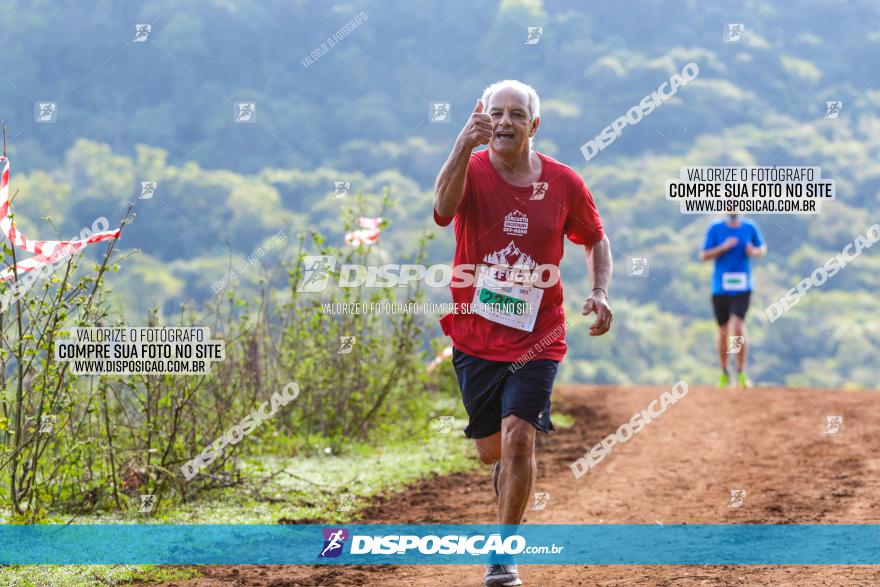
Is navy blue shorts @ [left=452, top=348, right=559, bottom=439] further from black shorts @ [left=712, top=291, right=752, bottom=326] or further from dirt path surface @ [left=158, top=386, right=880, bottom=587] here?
black shorts @ [left=712, top=291, right=752, bottom=326]

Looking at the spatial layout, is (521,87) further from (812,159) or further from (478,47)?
(478,47)

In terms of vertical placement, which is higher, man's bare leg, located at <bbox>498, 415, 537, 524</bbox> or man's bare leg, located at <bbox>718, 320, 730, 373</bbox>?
man's bare leg, located at <bbox>718, 320, 730, 373</bbox>

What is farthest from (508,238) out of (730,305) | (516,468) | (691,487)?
(730,305)

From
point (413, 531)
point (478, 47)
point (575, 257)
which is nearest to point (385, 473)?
point (413, 531)

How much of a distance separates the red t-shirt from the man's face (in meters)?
0.16

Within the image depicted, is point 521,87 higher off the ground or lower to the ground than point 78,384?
higher

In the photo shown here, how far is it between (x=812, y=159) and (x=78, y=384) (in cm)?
7555

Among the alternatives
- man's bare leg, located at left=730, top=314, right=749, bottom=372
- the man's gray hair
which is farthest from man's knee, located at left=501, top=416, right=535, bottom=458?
man's bare leg, located at left=730, top=314, right=749, bottom=372

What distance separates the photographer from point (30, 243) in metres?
6.85

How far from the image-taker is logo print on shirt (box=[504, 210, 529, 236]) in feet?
19.3

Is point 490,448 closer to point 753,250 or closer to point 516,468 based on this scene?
point 516,468

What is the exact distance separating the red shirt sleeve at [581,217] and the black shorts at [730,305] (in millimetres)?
8016

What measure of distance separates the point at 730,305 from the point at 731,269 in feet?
1.31

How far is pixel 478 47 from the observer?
9338 cm
